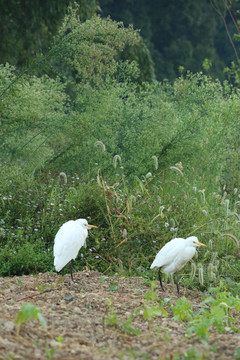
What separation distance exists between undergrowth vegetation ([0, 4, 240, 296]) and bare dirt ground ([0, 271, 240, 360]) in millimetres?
677

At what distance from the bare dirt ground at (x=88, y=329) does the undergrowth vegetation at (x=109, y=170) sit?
0.68m

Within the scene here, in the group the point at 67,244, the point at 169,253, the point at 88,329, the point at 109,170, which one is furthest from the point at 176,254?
the point at 109,170

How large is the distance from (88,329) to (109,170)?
4.23 m

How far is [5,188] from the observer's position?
19.1 ft

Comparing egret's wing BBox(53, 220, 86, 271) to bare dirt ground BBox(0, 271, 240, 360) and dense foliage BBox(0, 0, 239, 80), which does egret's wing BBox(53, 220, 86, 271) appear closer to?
bare dirt ground BBox(0, 271, 240, 360)

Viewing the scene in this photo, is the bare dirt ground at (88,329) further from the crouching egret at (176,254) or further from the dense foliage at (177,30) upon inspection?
the dense foliage at (177,30)

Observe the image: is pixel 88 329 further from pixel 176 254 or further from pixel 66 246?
pixel 176 254

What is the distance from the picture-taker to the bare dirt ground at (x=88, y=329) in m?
2.53

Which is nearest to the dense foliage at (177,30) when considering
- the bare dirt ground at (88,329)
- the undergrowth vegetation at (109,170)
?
the undergrowth vegetation at (109,170)

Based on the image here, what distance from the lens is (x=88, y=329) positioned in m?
3.03

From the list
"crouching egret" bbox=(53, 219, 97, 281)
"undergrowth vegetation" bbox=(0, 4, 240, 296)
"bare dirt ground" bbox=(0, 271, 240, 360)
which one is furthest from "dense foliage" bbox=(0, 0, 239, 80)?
"bare dirt ground" bbox=(0, 271, 240, 360)

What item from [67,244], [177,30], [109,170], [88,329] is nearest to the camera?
[88,329]

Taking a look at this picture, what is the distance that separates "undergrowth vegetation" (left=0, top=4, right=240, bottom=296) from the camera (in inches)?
202

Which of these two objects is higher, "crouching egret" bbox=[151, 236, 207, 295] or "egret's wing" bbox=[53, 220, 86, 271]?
"egret's wing" bbox=[53, 220, 86, 271]
